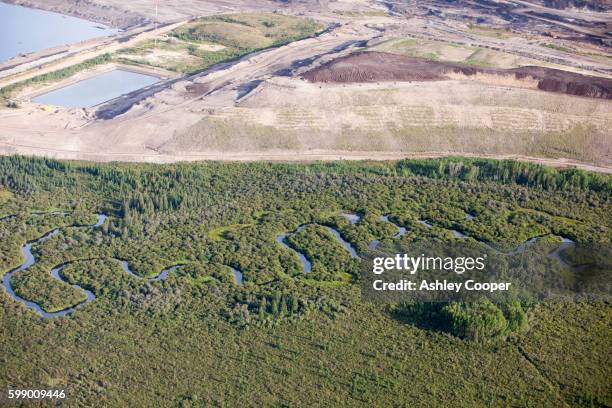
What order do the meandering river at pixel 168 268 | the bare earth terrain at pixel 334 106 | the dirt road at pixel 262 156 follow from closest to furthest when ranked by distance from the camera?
the meandering river at pixel 168 268, the dirt road at pixel 262 156, the bare earth terrain at pixel 334 106

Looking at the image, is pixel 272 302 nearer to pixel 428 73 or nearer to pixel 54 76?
pixel 428 73

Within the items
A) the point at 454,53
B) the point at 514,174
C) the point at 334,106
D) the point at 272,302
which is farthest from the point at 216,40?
the point at 272,302

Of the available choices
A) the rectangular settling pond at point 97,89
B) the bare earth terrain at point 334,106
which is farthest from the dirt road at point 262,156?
the rectangular settling pond at point 97,89

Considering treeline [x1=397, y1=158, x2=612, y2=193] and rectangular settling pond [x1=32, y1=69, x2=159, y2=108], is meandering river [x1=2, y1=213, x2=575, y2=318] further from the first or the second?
rectangular settling pond [x1=32, y1=69, x2=159, y2=108]

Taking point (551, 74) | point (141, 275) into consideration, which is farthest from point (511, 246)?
point (551, 74)

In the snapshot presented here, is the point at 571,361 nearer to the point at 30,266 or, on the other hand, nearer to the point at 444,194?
the point at 444,194

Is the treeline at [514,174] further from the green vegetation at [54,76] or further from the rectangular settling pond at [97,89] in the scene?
the green vegetation at [54,76]
